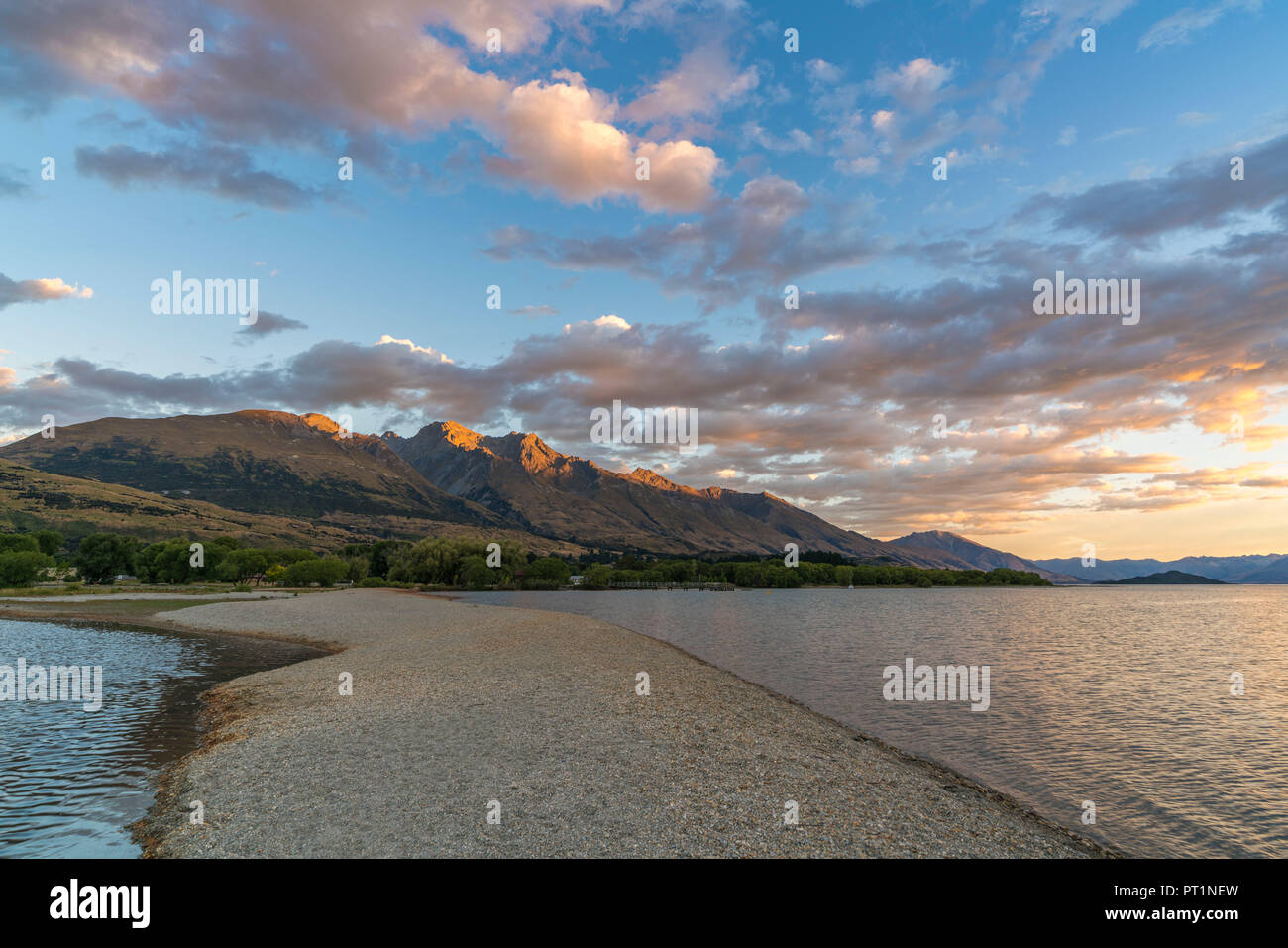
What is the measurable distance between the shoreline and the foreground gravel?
0.25 feet

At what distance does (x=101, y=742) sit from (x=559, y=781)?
64.7ft

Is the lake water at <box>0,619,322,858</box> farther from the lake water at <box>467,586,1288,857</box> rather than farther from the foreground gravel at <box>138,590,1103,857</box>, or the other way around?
the lake water at <box>467,586,1288,857</box>

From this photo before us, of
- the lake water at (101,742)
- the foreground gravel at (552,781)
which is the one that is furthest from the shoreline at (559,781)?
the lake water at (101,742)

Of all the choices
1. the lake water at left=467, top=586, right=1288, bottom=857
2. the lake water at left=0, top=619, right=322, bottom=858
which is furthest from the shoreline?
the lake water at left=467, top=586, right=1288, bottom=857

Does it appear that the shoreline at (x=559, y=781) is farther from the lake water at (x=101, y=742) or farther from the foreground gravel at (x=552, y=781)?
the lake water at (x=101, y=742)

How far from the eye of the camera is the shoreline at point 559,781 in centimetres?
1503

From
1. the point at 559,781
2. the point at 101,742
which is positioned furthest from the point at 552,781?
the point at 101,742

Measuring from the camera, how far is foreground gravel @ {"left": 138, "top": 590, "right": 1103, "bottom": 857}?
15.0 metres

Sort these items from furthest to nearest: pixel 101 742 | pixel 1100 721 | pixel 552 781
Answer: pixel 1100 721, pixel 101 742, pixel 552 781

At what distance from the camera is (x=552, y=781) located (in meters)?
19.1

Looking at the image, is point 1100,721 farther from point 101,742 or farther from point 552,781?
point 101,742

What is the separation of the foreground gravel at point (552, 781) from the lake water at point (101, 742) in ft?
3.95
